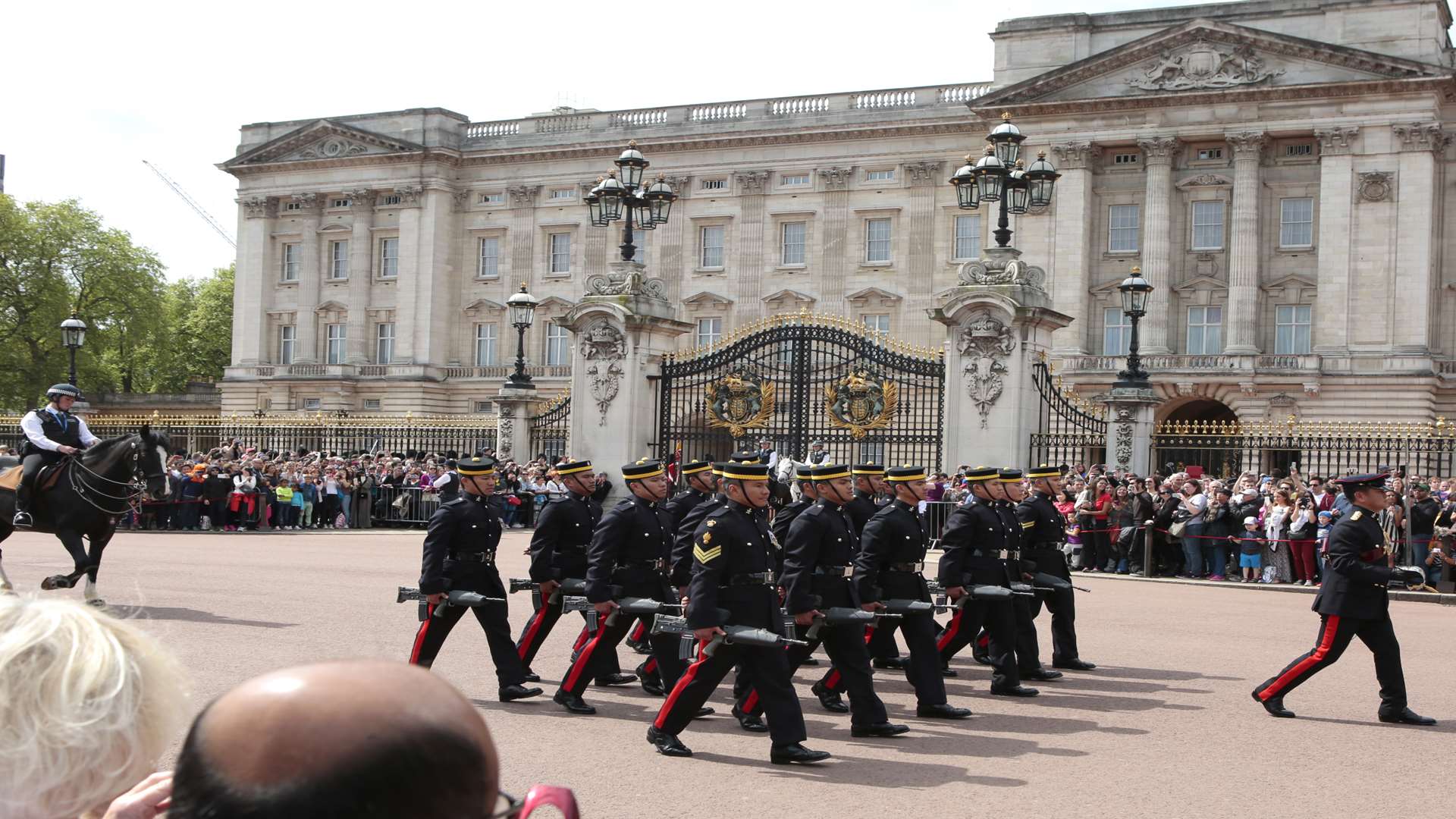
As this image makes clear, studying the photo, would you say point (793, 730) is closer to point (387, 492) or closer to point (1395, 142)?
point (387, 492)

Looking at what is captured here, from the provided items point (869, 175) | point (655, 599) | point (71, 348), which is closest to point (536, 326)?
point (869, 175)

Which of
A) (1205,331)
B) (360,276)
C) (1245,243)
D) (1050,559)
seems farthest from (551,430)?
(360,276)

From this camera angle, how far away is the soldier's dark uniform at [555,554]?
1105 cm

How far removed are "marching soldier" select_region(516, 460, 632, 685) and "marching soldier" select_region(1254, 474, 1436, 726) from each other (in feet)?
14.7

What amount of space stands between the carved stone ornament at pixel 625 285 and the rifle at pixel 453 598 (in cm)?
1503

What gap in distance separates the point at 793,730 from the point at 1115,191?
41.2 metres

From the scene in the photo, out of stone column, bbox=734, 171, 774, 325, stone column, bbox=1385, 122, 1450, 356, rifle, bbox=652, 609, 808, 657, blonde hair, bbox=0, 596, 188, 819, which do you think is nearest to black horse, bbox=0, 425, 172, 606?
rifle, bbox=652, 609, 808, 657

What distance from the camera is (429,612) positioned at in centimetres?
1008

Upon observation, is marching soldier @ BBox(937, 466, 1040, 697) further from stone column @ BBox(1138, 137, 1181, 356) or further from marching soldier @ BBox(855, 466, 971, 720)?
stone column @ BBox(1138, 137, 1181, 356)

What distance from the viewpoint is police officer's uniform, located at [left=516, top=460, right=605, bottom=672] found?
1105 cm

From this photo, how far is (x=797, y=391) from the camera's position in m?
25.1

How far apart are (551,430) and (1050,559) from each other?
17.3m

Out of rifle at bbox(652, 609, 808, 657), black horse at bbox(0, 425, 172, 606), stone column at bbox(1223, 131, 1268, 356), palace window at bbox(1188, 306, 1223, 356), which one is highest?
stone column at bbox(1223, 131, 1268, 356)

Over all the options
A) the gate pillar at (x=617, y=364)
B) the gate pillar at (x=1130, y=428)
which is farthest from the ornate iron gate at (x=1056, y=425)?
the gate pillar at (x=617, y=364)
